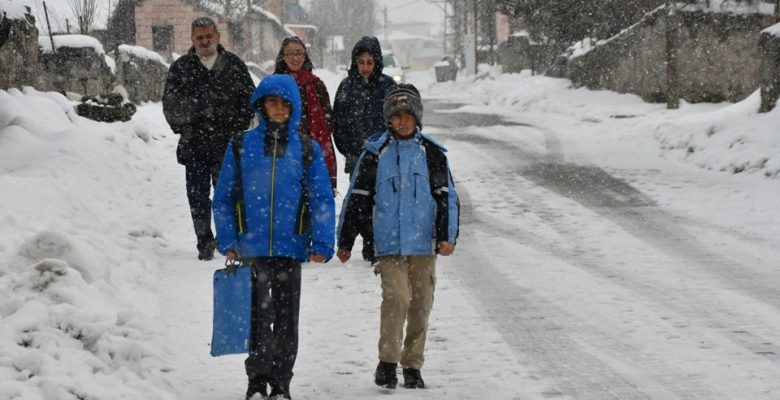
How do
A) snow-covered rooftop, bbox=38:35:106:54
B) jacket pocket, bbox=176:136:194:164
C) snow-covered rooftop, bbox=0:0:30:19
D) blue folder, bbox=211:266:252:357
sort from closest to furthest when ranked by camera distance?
blue folder, bbox=211:266:252:357, jacket pocket, bbox=176:136:194:164, snow-covered rooftop, bbox=0:0:30:19, snow-covered rooftop, bbox=38:35:106:54

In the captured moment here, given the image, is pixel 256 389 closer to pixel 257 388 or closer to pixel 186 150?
pixel 257 388

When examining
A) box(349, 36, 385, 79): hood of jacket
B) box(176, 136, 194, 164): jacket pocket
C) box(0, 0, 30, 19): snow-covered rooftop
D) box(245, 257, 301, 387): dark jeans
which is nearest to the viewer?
box(245, 257, 301, 387): dark jeans

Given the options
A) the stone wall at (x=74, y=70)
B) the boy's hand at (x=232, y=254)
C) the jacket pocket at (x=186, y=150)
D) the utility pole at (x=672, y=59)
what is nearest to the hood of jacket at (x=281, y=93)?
the boy's hand at (x=232, y=254)

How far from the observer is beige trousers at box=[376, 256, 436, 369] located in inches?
201

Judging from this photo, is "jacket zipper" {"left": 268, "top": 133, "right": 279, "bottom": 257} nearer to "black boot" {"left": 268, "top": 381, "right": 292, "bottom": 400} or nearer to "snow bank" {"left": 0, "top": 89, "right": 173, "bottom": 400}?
"black boot" {"left": 268, "top": 381, "right": 292, "bottom": 400}

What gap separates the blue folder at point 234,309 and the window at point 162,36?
1684 inches

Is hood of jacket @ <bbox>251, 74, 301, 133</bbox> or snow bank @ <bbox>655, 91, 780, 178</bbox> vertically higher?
hood of jacket @ <bbox>251, 74, 301, 133</bbox>

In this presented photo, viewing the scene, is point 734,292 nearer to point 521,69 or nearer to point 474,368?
point 474,368

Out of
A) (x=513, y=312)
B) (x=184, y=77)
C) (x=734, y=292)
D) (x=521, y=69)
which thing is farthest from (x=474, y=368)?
(x=521, y=69)

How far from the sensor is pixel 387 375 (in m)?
5.12

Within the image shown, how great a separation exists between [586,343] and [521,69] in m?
36.0

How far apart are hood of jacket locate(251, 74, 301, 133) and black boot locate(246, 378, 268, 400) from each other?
49.0 inches

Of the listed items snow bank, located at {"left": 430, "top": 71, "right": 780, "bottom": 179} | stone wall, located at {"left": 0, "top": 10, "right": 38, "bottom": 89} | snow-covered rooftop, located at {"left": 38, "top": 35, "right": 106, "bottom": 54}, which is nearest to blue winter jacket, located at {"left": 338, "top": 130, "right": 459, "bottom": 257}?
snow bank, located at {"left": 430, "top": 71, "right": 780, "bottom": 179}

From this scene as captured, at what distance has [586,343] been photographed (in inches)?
232
